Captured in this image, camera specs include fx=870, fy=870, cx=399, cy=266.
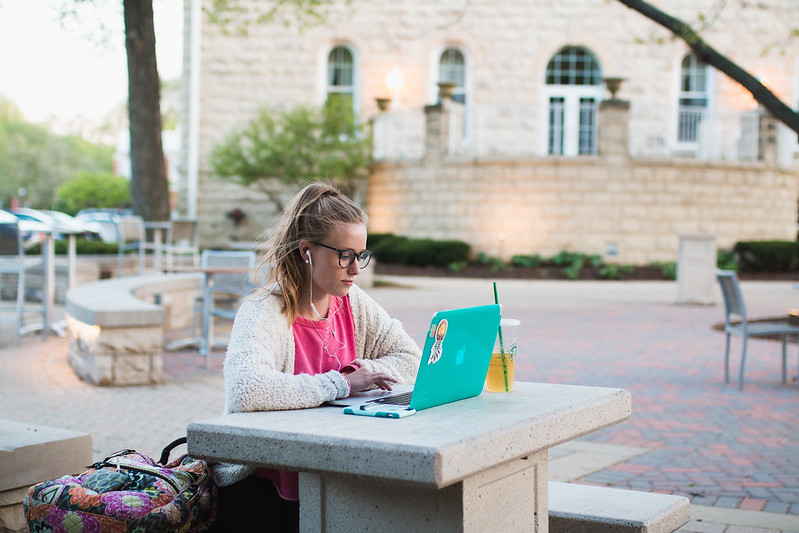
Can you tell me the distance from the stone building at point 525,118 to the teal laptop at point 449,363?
59.7ft

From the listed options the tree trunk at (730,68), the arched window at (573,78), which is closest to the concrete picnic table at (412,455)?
the tree trunk at (730,68)

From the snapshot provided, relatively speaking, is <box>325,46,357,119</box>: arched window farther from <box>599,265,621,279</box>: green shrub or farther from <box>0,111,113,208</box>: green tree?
<box>0,111,113,208</box>: green tree

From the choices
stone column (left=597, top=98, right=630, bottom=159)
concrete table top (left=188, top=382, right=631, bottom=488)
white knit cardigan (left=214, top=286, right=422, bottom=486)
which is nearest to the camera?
concrete table top (left=188, top=382, right=631, bottom=488)

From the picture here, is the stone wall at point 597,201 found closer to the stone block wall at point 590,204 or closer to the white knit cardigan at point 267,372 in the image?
the stone block wall at point 590,204

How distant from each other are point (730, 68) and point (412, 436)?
9.97m

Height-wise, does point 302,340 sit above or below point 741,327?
above

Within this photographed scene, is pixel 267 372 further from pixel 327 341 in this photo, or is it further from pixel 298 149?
pixel 298 149

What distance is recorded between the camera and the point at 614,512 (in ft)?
9.59

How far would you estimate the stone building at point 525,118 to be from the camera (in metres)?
20.3

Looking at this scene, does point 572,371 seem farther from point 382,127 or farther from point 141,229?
point 382,127

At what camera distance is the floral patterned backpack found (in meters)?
2.31

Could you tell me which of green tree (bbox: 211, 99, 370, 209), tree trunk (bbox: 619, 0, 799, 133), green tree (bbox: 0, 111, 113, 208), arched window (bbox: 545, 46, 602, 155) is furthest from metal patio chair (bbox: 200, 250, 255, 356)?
green tree (bbox: 0, 111, 113, 208)

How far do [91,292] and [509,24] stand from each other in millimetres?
17373

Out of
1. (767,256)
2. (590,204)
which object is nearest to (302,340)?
(590,204)
